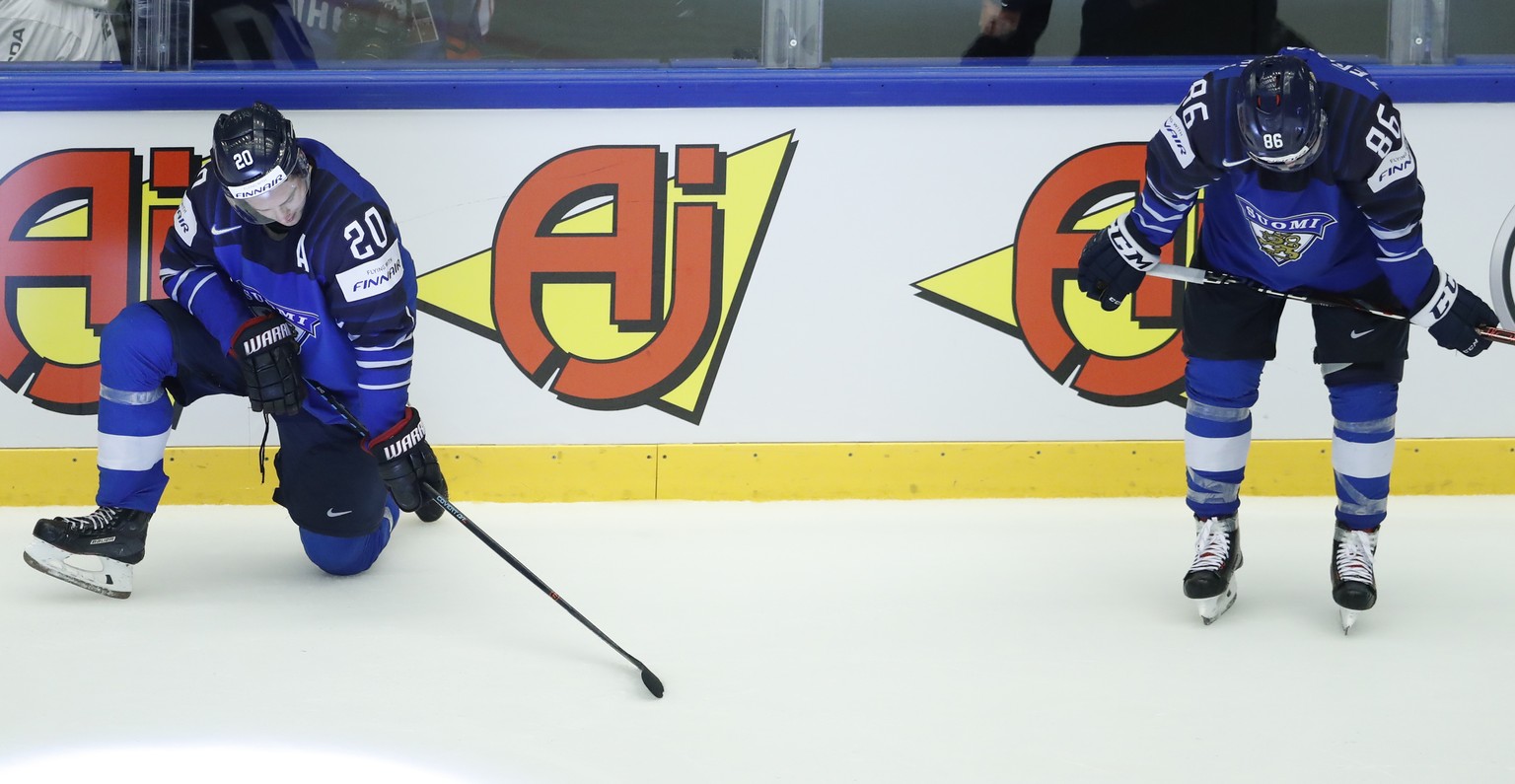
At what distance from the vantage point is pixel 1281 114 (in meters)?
2.45

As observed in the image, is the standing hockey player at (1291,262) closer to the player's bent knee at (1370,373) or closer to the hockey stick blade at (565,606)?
the player's bent knee at (1370,373)

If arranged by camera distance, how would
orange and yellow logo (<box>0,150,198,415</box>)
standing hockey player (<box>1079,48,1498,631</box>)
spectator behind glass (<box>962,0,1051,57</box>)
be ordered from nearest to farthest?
standing hockey player (<box>1079,48,1498,631</box>) < orange and yellow logo (<box>0,150,198,415</box>) < spectator behind glass (<box>962,0,1051,57</box>)

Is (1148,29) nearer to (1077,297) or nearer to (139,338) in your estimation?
(1077,297)

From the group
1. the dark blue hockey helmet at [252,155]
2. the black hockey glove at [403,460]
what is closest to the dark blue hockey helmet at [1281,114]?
the black hockey glove at [403,460]

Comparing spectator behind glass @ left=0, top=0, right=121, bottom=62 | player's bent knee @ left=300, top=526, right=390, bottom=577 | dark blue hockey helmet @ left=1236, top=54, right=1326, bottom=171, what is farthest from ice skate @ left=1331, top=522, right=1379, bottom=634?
spectator behind glass @ left=0, top=0, right=121, bottom=62

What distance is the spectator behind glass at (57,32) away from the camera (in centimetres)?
377

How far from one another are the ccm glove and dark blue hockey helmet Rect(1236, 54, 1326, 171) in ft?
1.34

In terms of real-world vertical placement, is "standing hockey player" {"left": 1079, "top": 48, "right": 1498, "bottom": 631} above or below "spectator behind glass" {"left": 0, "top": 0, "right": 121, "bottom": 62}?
below

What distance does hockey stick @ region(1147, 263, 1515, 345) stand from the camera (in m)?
2.73

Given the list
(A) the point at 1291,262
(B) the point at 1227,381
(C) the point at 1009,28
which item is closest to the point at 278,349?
(B) the point at 1227,381

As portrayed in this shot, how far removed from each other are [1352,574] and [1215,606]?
271 millimetres

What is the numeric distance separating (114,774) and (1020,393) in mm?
2559

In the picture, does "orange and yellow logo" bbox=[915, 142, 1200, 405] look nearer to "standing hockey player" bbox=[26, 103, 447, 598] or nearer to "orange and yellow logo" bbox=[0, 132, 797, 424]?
"orange and yellow logo" bbox=[0, 132, 797, 424]

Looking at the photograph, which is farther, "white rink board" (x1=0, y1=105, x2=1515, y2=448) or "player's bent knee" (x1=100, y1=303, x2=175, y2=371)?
"white rink board" (x1=0, y1=105, x2=1515, y2=448)
